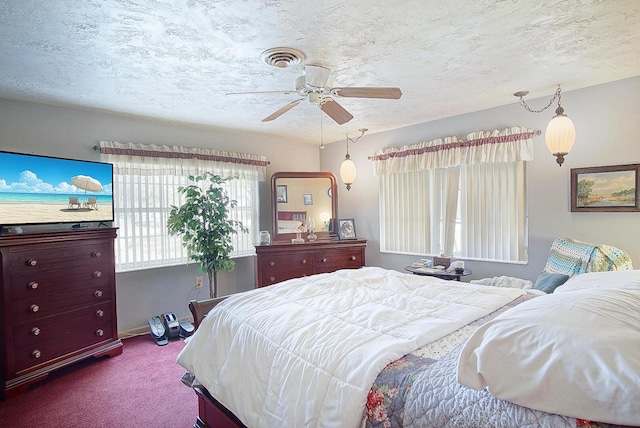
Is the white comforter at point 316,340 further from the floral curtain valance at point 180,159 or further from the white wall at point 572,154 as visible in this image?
the floral curtain valance at point 180,159

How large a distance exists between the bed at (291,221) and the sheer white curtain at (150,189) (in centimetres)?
75

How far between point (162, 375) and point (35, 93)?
2562 mm

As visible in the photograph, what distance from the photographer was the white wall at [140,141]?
3.12 metres

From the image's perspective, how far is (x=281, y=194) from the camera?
184 inches

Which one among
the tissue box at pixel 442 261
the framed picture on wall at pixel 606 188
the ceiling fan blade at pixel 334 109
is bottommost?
the tissue box at pixel 442 261

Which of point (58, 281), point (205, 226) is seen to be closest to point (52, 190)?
point (58, 281)

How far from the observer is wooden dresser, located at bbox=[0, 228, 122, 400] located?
2.56m

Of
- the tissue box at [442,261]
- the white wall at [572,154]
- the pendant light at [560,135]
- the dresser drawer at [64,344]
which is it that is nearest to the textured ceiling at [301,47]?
the white wall at [572,154]

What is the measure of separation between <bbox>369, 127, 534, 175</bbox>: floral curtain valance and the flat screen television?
3107mm

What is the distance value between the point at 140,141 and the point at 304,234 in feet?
7.34

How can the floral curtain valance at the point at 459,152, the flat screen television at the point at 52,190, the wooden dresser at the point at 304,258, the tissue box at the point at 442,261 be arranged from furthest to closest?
the wooden dresser at the point at 304,258 < the tissue box at the point at 442,261 < the floral curtain valance at the point at 459,152 < the flat screen television at the point at 52,190

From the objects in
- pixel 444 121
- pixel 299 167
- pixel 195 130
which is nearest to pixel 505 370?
pixel 444 121

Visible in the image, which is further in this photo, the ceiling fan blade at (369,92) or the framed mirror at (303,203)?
the framed mirror at (303,203)

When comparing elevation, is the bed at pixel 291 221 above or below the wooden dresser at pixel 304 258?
above
